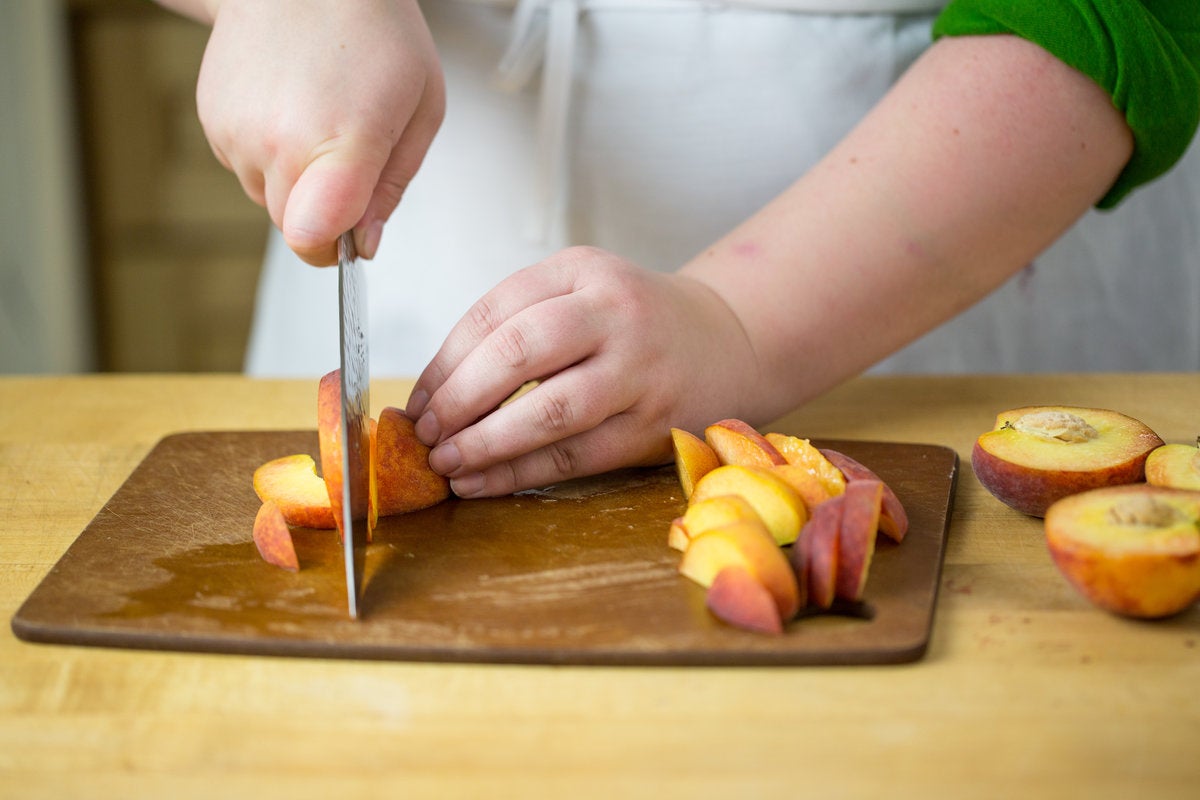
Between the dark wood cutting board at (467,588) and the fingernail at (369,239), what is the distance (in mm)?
227

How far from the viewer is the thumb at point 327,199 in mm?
924

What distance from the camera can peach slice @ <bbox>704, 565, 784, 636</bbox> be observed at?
725 millimetres

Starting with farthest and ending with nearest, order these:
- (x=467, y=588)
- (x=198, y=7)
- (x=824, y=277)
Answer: (x=198, y=7) → (x=824, y=277) → (x=467, y=588)

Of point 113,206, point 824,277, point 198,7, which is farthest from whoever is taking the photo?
point 113,206

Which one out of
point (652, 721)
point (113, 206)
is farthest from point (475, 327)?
point (113, 206)

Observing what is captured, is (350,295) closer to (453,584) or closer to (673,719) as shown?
(453,584)

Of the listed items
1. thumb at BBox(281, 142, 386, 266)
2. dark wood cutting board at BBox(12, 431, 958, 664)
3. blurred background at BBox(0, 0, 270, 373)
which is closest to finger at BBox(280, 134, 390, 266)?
thumb at BBox(281, 142, 386, 266)

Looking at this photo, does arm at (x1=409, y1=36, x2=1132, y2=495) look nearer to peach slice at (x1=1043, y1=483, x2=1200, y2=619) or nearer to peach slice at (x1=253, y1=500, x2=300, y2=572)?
peach slice at (x1=253, y1=500, x2=300, y2=572)

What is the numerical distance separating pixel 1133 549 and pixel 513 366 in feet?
1.50

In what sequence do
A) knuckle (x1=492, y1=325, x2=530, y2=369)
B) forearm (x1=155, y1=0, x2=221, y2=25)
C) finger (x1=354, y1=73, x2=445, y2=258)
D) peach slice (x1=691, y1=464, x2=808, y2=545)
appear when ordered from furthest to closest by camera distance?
forearm (x1=155, y1=0, x2=221, y2=25) → finger (x1=354, y1=73, x2=445, y2=258) → knuckle (x1=492, y1=325, x2=530, y2=369) → peach slice (x1=691, y1=464, x2=808, y2=545)

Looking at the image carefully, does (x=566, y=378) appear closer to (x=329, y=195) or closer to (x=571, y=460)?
(x=571, y=460)

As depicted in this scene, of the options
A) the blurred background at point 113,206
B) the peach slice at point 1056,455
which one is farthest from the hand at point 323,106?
the blurred background at point 113,206

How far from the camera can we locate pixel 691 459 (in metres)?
0.92

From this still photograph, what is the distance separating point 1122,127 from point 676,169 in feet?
1.66
